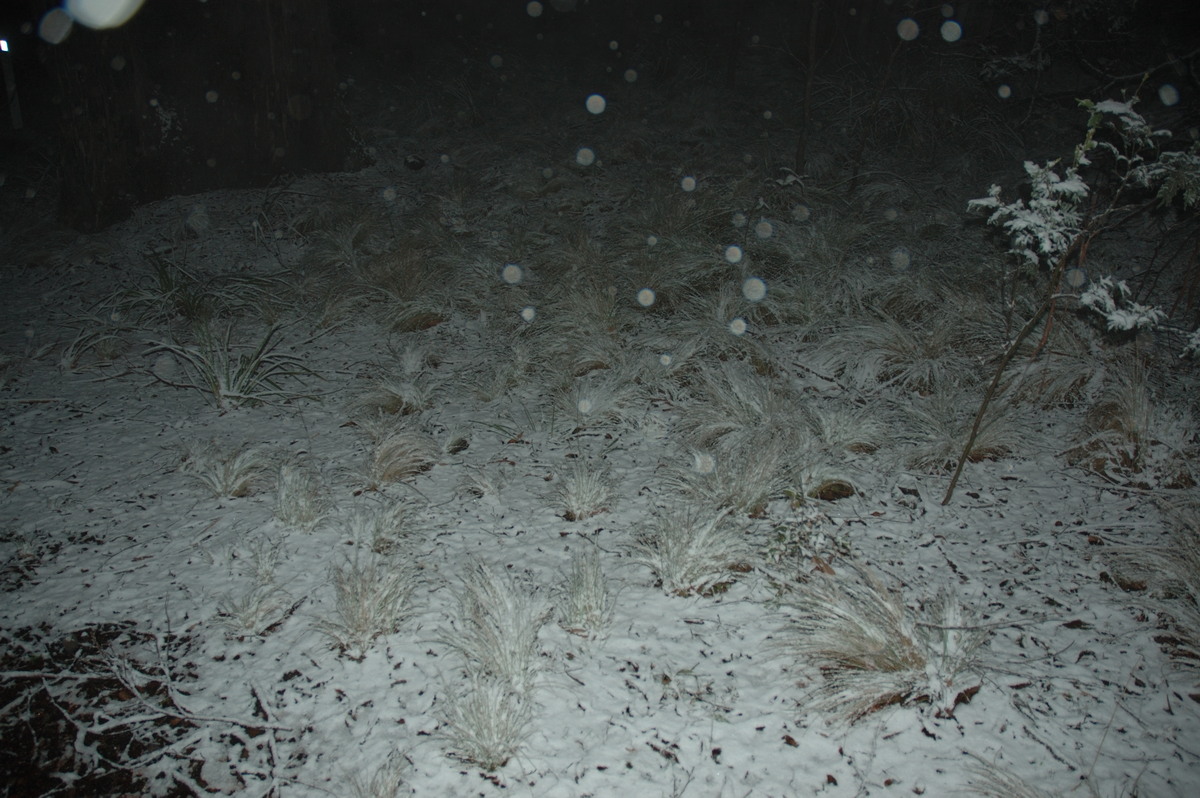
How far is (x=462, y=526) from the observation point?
2.57m

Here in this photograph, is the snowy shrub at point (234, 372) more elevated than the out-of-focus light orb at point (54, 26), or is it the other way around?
the out-of-focus light orb at point (54, 26)

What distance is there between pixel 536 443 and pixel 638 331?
1.44 m

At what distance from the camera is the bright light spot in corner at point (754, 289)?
4.43 metres

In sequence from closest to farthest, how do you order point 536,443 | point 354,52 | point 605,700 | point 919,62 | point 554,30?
point 605,700 → point 536,443 → point 919,62 → point 354,52 → point 554,30

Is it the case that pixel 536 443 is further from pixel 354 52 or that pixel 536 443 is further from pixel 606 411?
pixel 354 52

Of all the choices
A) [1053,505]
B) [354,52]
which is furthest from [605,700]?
[354,52]

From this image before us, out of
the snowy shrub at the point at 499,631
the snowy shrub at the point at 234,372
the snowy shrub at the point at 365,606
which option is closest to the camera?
the snowy shrub at the point at 499,631

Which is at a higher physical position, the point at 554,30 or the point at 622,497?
the point at 554,30

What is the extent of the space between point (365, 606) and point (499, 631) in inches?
17.7

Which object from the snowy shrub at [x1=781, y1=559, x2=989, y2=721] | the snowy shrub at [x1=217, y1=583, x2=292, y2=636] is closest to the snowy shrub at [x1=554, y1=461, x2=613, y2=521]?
the snowy shrub at [x1=781, y1=559, x2=989, y2=721]

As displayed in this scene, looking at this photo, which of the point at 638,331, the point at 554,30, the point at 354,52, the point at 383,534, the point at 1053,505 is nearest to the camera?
the point at 383,534

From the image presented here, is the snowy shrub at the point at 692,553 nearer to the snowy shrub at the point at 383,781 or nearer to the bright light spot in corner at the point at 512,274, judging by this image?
the snowy shrub at the point at 383,781

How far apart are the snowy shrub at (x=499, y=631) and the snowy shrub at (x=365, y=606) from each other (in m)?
0.20

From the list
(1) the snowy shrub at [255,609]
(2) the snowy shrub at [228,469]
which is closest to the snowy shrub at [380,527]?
(1) the snowy shrub at [255,609]
